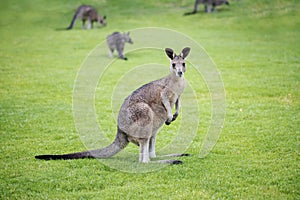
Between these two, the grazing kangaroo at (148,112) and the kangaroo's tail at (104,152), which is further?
the kangaroo's tail at (104,152)

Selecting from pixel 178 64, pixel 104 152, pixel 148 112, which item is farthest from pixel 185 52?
pixel 104 152

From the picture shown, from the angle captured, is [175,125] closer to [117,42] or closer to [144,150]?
[144,150]

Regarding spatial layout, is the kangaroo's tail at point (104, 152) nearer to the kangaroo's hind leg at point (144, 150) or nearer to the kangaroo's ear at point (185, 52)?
the kangaroo's hind leg at point (144, 150)

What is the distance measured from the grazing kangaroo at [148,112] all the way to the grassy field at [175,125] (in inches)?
10.4

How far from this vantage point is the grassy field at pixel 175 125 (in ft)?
16.1

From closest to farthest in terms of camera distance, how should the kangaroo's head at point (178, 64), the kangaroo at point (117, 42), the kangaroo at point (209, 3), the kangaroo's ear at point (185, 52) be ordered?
1. the kangaroo's head at point (178, 64)
2. the kangaroo's ear at point (185, 52)
3. the kangaroo at point (117, 42)
4. the kangaroo at point (209, 3)

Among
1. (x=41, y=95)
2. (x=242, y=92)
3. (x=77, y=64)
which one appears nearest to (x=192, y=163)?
(x=242, y=92)

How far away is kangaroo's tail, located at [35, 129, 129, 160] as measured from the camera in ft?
18.0

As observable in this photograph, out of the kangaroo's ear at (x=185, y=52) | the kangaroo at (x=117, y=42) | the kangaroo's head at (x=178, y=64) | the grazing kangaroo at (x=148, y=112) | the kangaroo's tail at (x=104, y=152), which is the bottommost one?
the kangaroo at (x=117, y=42)

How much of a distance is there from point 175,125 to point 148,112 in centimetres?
265

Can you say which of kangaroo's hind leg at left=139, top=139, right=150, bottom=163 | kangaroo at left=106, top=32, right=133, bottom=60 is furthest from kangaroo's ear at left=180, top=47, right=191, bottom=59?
kangaroo at left=106, top=32, right=133, bottom=60

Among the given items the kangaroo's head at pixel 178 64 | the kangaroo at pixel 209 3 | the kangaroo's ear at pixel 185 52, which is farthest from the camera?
the kangaroo at pixel 209 3

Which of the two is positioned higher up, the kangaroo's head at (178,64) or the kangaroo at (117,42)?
the kangaroo's head at (178,64)

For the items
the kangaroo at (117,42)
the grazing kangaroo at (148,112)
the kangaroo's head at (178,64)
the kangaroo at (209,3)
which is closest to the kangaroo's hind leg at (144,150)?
the grazing kangaroo at (148,112)
